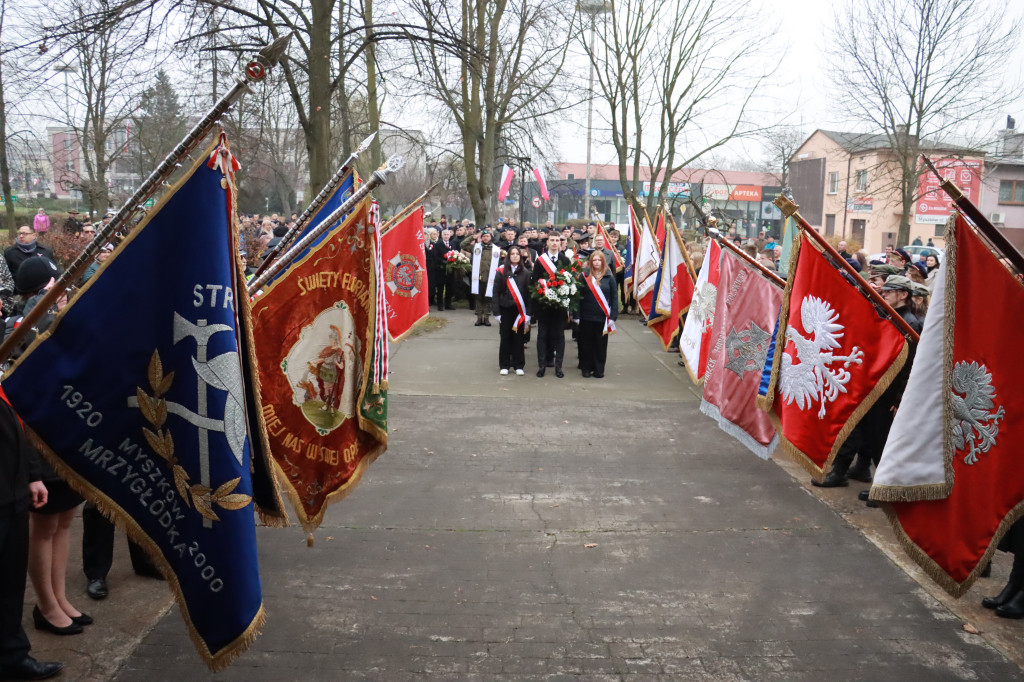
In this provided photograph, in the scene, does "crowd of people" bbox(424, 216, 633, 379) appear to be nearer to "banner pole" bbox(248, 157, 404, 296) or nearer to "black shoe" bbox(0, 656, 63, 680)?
"banner pole" bbox(248, 157, 404, 296)

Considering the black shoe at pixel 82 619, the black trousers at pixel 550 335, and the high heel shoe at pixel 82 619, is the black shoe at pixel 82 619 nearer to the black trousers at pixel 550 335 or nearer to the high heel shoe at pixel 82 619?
the high heel shoe at pixel 82 619

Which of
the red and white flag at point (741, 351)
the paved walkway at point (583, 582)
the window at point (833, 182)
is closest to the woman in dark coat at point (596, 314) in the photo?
the paved walkway at point (583, 582)

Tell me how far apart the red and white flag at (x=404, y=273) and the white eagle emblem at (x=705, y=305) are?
12.0 ft

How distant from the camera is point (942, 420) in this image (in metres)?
3.84

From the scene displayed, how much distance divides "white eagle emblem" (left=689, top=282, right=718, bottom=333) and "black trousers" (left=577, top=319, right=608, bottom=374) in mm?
3946

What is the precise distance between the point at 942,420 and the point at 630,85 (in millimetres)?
23020

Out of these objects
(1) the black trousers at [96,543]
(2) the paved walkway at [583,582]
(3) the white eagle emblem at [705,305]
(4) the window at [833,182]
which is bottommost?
(2) the paved walkway at [583,582]

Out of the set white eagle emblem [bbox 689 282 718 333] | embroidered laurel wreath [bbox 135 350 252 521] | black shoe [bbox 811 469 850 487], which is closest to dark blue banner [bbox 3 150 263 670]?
embroidered laurel wreath [bbox 135 350 252 521]

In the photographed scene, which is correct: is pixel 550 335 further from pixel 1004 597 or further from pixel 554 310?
pixel 1004 597

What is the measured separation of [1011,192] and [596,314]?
4238cm

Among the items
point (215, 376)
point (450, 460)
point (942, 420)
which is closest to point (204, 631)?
point (215, 376)

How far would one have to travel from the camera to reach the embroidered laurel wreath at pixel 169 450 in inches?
117

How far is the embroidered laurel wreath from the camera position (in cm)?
297

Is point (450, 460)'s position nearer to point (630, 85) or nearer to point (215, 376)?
point (215, 376)
